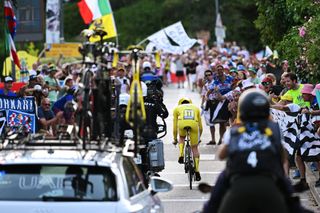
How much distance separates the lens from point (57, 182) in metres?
9.46

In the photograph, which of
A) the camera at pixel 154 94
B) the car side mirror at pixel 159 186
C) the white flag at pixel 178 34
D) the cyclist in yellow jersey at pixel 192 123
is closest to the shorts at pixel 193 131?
the cyclist in yellow jersey at pixel 192 123

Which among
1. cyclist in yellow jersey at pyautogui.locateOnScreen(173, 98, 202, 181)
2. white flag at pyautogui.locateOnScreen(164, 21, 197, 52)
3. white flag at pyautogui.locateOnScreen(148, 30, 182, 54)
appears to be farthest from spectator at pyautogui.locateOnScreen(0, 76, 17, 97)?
white flag at pyautogui.locateOnScreen(164, 21, 197, 52)

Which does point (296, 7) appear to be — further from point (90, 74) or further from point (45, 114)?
point (90, 74)

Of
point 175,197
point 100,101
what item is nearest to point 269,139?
point 100,101

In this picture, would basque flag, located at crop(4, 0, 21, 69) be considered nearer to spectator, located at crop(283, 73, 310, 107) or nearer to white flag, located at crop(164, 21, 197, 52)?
spectator, located at crop(283, 73, 310, 107)

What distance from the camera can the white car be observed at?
30.1ft

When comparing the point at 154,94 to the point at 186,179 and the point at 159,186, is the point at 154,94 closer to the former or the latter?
the point at 186,179

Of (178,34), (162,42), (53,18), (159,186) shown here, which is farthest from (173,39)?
(159,186)

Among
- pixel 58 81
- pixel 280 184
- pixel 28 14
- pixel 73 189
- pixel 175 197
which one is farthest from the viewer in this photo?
pixel 28 14

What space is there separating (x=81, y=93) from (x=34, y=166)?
2.06 meters

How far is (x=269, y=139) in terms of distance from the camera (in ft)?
27.3

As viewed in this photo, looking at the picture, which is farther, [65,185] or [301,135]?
[301,135]

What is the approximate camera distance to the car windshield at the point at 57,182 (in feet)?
30.7

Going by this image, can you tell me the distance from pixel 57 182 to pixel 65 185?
7 cm
